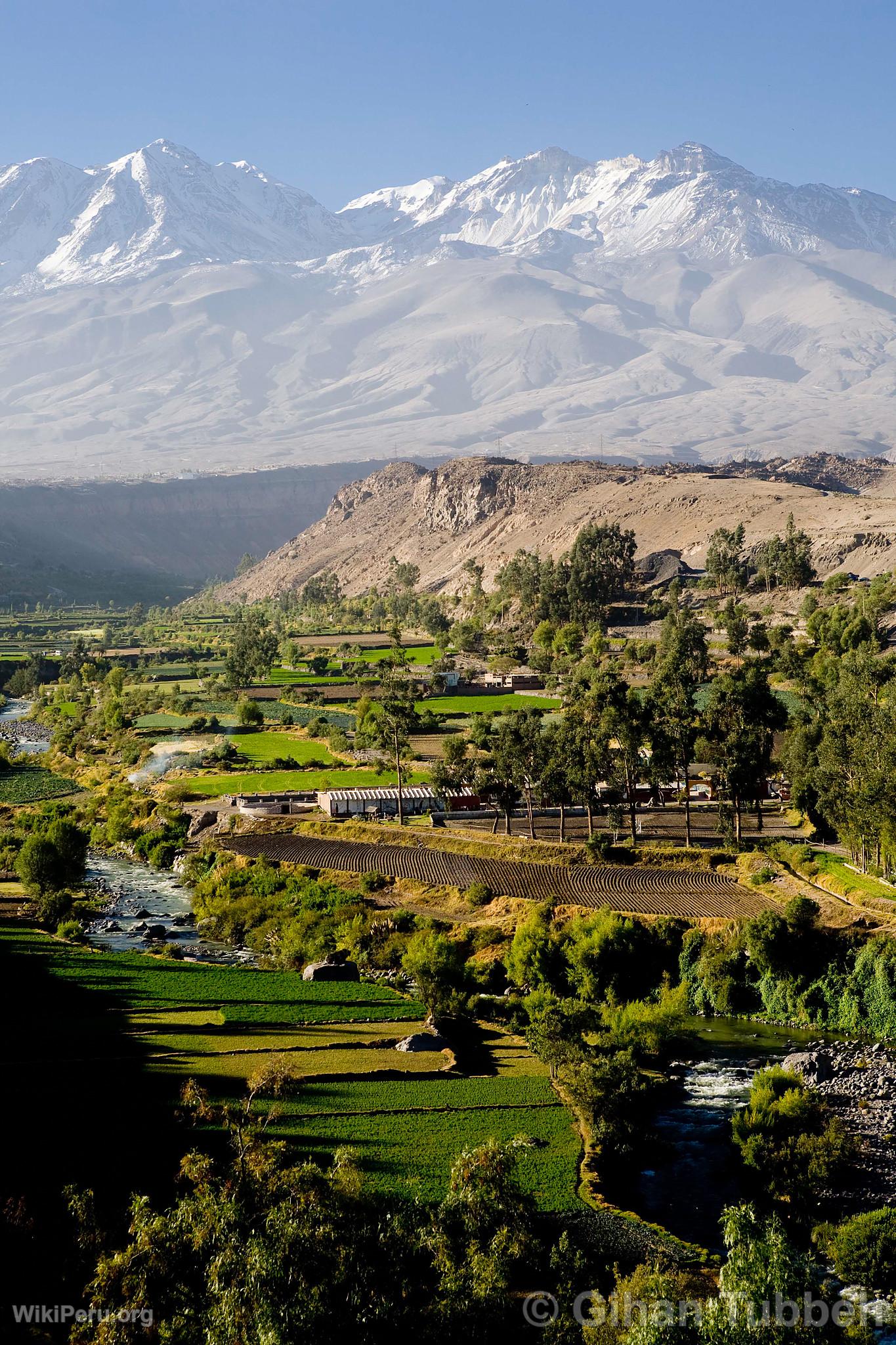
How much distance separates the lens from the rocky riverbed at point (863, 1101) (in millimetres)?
26875

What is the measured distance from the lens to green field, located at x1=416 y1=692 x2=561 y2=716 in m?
91.9

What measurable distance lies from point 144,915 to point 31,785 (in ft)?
107

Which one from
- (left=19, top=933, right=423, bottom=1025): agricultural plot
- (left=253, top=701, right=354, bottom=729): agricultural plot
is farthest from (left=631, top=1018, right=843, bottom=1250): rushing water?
(left=253, top=701, right=354, bottom=729): agricultural plot

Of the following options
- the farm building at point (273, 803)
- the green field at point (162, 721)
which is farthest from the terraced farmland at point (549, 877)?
the green field at point (162, 721)

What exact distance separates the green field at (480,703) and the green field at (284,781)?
17.7m

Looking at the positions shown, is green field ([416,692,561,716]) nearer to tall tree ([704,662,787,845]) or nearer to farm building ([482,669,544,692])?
farm building ([482,669,544,692])

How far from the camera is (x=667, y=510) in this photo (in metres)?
160

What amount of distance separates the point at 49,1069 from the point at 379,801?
1280 inches

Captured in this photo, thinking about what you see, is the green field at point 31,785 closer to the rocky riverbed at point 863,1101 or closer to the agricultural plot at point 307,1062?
the agricultural plot at point 307,1062

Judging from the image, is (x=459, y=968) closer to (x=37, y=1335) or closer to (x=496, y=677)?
(x=37, y=1335)

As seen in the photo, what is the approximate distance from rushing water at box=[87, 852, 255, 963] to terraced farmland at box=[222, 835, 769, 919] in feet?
13.0

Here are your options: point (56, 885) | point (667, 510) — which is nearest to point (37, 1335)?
point (56, 885)

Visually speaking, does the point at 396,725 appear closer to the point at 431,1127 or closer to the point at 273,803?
the point at 273,803

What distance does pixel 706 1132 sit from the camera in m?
29.8
